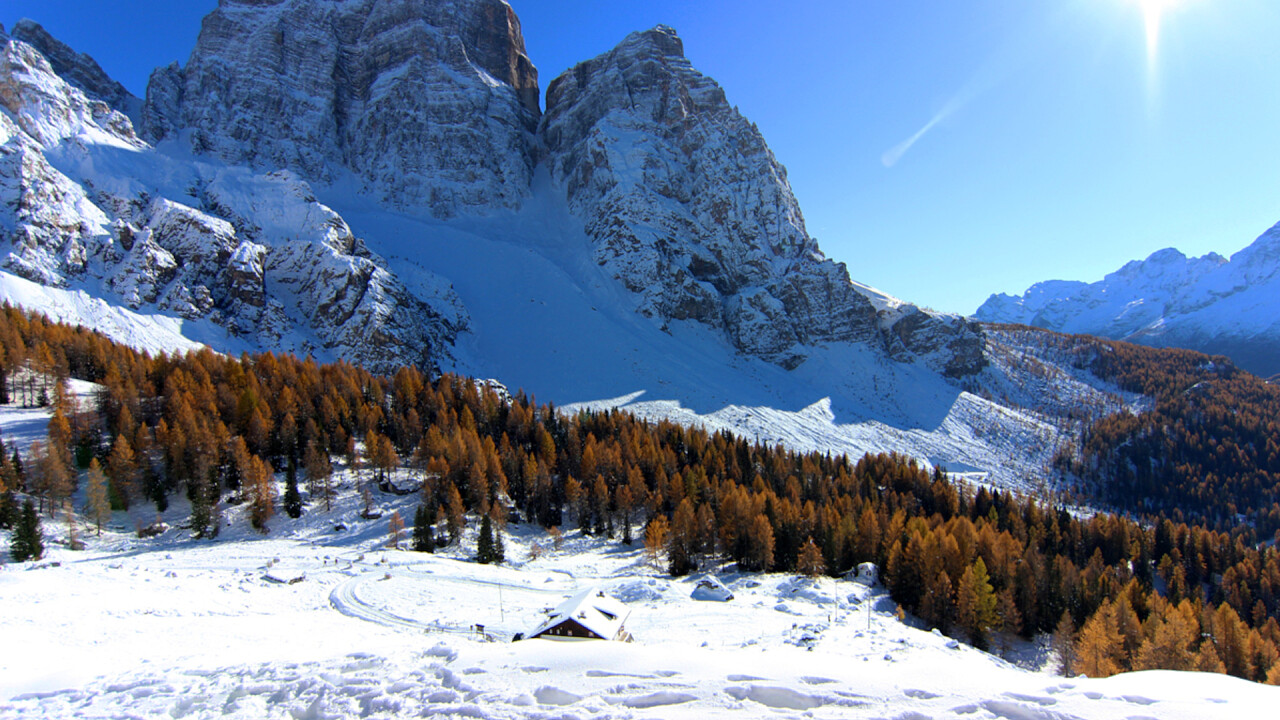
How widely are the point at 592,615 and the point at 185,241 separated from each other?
123 metres

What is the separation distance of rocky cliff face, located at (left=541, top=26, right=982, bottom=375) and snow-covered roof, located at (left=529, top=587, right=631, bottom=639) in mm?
127138

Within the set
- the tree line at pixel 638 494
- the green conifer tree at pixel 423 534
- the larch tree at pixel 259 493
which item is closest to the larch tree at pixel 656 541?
the tree line at pixel 638 494

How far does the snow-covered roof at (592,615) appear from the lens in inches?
1106

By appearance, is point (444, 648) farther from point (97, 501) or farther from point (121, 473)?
point (121, 473)

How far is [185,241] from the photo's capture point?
4373 inches

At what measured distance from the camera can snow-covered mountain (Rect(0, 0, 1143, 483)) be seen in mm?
109062

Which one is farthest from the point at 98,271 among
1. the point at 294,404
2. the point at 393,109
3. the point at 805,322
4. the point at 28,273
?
the point at 805,322

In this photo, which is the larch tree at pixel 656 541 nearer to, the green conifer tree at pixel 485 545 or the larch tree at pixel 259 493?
the green conifer tree at pixel 485 545

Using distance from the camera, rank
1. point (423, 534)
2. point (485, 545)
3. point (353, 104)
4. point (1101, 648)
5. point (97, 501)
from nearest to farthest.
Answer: point (1101, 648) → point (97, 501) → point (485, 545) → point (423, 534) → point (353, 104)

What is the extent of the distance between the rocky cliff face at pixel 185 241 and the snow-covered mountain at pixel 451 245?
1.52 feet

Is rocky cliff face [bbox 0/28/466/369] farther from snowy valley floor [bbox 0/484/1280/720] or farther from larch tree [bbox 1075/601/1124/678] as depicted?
larch tree [bbox 1075/601/1124/678]

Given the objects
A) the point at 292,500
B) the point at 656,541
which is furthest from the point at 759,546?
the point at 292,500

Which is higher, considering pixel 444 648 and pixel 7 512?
pixel 444 648

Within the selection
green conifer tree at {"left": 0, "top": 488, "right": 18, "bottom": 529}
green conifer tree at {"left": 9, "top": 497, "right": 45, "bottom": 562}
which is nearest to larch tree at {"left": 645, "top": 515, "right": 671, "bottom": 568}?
green conifer tree at {"left": 9, "top": 497, "right": 45, "bottom": 562}
